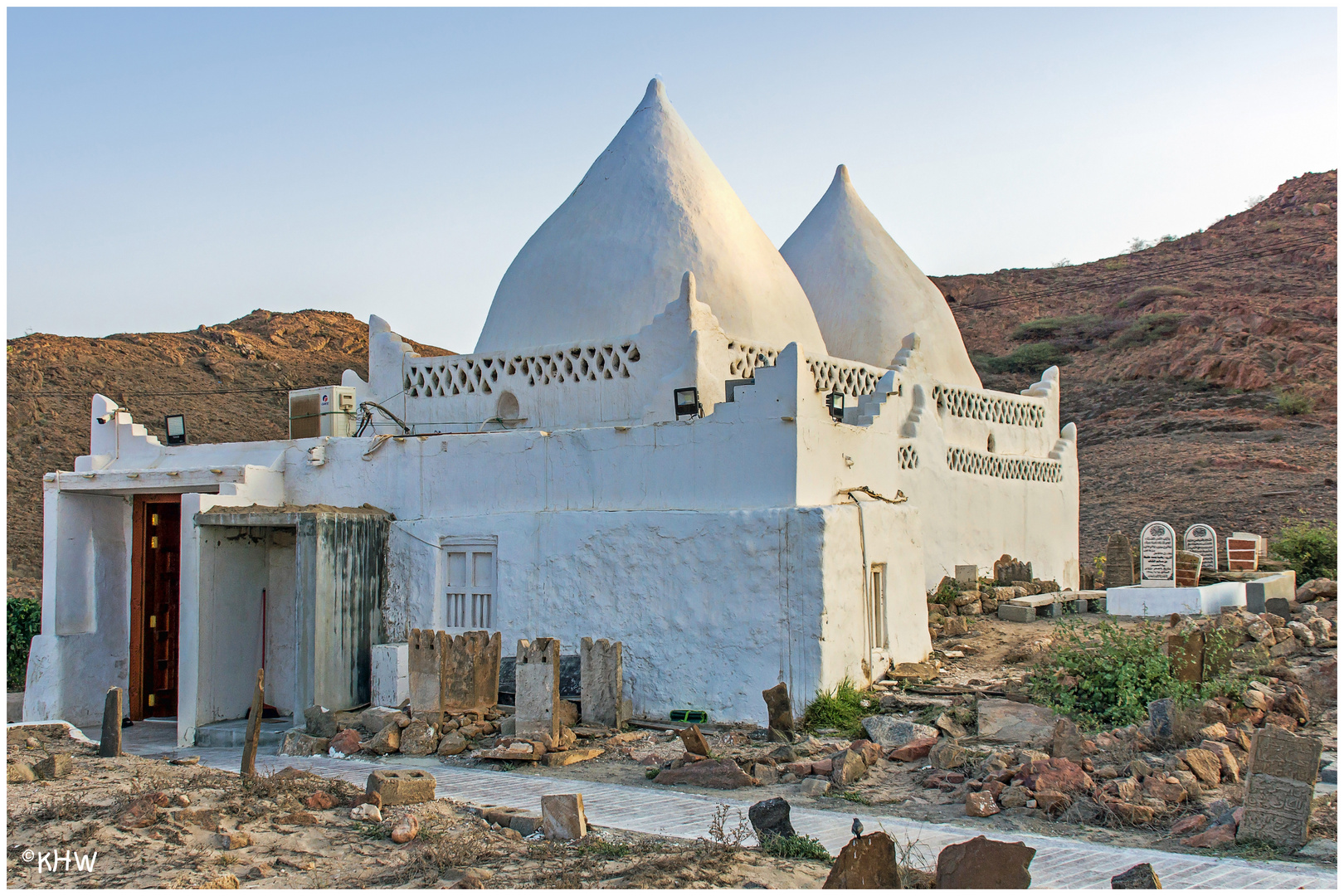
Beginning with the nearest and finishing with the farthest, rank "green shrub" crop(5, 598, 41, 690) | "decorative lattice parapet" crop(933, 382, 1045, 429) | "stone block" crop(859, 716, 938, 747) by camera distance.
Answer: "stone block" crop(859, 716, 938, 747)
"decorative lattice parapet" crop(933, 382, 1045, 429)
"green shrub" crop(5, 598, 41, 690)

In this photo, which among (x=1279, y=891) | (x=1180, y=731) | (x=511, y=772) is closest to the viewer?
(x=1279, y=891)

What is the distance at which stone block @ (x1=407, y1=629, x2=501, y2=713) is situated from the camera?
9.95 meters

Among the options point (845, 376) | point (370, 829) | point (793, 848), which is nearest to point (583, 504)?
point (845, 376)

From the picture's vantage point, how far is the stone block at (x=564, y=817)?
602 centimetres

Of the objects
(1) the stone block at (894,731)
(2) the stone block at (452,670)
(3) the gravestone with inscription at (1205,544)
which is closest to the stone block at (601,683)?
(2) the stone block at (452,670)

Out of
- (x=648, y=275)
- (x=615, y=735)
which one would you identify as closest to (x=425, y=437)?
(x=648, y=275)

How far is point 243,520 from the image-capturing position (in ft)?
35.0

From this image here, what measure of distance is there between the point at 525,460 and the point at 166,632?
16.0 feet

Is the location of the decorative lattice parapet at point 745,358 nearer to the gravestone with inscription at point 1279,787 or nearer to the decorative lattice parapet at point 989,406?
the decorative lattice parapet at point 989,406

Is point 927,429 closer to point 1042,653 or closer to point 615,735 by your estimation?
point 1042,653

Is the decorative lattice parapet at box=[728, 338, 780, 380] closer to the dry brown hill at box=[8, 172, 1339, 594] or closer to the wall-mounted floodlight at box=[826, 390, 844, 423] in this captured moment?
the wall-mounted floodlight at box=[826, 390, 844, 423]

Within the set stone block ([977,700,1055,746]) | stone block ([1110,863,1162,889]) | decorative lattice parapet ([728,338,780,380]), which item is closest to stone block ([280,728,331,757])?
decorative lattice parapet ([728,338,780,380])

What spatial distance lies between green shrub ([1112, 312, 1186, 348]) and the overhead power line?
6903mm

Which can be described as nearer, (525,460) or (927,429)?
(525,460)
